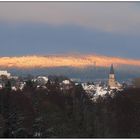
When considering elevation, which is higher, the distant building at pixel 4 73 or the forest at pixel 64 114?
the distant building at pixel 4 73

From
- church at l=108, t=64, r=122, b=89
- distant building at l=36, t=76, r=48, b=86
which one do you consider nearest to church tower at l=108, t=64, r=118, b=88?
church at l=108, t=64, r=122, b=89

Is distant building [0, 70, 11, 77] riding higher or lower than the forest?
higher

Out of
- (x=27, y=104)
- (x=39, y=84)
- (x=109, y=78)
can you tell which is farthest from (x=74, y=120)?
(x=109, y=78)

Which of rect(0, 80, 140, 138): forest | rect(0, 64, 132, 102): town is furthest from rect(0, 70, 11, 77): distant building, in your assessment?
rect(0, 80, 140, 138): forest

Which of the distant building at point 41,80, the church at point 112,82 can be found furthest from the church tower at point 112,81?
the distant building at point 41,80

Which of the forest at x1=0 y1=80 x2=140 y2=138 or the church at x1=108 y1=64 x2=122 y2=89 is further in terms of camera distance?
the church at x1=108 y1=64 x2=122 y2=89

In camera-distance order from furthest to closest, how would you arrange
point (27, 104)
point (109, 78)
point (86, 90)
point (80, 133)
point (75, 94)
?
point (109, 78) → point (86, 90) → point (75, 94) → point (27, 104) → point (80, 133)

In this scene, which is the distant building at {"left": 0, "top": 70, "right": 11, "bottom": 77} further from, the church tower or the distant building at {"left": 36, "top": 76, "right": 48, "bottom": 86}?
the church tower

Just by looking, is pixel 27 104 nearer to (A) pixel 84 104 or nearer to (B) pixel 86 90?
(A) pixel 84 104

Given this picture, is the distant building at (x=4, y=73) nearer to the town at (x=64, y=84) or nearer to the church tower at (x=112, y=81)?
the town at (x=64, y=84)
